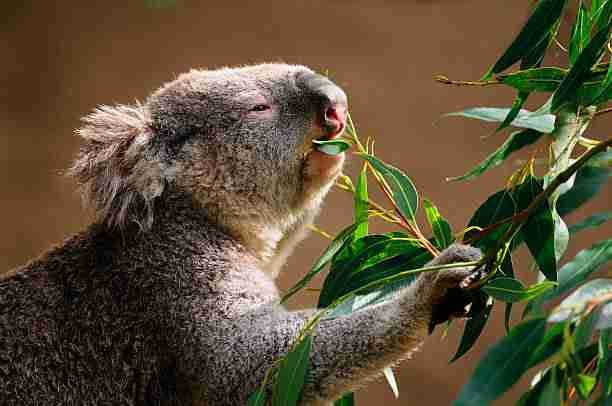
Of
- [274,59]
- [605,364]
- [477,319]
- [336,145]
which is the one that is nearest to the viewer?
[605,364]

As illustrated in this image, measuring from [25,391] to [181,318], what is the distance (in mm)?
458

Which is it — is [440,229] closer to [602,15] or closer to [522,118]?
[522,118]

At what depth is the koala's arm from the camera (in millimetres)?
1892

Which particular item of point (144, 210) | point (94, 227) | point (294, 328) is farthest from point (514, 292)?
point (94, 227)

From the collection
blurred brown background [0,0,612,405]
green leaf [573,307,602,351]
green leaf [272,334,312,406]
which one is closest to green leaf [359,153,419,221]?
green leaf [272,334,312,406]

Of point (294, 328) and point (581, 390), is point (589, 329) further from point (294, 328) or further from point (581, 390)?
point (294, 328)

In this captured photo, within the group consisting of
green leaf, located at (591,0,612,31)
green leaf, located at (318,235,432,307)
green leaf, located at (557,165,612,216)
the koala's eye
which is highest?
green leaf, located at (591,0,612,31)

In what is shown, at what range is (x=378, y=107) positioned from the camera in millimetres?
5125

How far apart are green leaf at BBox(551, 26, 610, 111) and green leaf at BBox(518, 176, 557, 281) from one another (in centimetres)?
22

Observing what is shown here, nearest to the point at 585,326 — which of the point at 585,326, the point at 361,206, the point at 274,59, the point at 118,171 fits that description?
the point at 585,326

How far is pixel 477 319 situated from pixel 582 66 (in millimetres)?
596

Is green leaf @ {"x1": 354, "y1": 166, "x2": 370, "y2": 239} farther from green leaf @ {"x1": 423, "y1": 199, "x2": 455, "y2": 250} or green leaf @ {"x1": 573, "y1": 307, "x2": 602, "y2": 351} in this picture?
green leaf @ {"x1": 573, "y1": 307, "x2": 602, "y2": 351}

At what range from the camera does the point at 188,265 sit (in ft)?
8.20

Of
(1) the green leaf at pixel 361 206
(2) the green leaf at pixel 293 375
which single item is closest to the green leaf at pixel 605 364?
(2) the green leaf at pixel 293 375
